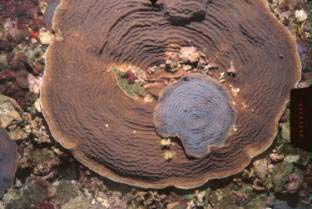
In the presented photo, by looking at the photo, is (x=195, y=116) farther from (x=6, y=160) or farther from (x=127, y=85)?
(x=6, y=160)

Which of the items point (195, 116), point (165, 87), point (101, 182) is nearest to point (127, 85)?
point (165, 87)

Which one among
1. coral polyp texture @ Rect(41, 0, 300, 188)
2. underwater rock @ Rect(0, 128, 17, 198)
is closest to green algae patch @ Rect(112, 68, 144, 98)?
coral polyp texture @ Rect(41, 0, 300, 188)

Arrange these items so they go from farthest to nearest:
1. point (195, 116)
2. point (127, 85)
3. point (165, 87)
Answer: point (127, 85)
point (165, 87)
point (195, 116)

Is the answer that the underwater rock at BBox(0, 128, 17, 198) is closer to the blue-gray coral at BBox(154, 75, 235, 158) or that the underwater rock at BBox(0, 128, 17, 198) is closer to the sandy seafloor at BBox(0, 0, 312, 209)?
the sandy seafloor at BBox(0, 0, 312, 209)

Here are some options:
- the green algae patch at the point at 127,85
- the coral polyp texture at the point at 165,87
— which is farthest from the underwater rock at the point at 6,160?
the green algae patch at the point at 127,85

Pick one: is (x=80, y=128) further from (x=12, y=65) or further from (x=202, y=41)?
(x=202, y=41)

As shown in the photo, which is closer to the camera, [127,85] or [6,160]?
[6,160]

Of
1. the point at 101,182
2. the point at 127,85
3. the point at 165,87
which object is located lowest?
the point at 101,182
